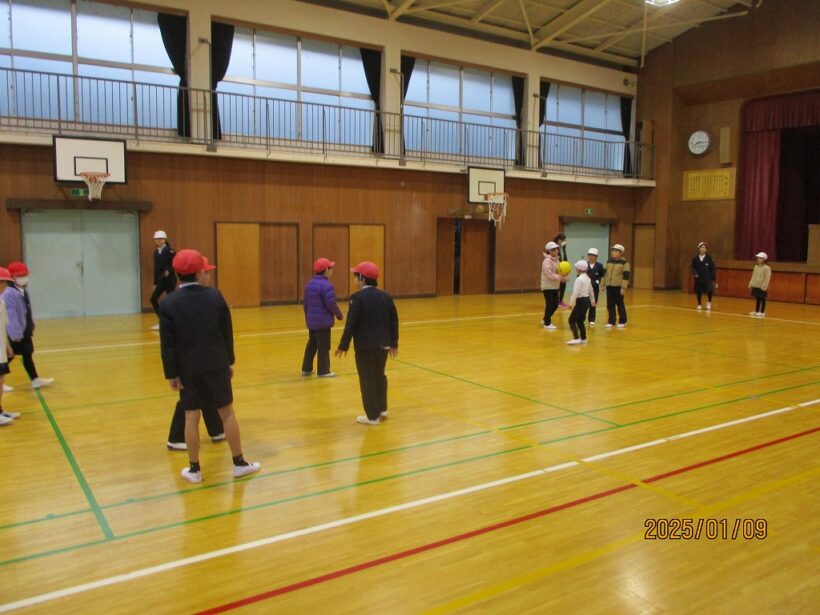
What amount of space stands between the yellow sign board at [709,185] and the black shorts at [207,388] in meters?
20.9

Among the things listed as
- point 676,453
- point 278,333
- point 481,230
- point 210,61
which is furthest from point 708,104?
point 676,453

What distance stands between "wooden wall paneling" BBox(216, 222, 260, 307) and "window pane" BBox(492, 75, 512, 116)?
892 centimetres

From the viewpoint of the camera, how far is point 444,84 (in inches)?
778

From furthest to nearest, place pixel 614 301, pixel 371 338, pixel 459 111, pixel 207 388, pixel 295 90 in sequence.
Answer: pixel 459 111, pixel 295 90, pixel 614 301, pixel 371 338, pixel 207 388

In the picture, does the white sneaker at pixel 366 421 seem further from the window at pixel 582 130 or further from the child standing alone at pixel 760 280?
the window at pixel 582 130

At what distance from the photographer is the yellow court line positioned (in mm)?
3250

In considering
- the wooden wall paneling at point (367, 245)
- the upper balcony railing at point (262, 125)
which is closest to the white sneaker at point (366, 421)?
the upper balcony railing at point (262, 125)

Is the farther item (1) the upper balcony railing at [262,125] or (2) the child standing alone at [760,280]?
(2) the child standing alone at [760,280]

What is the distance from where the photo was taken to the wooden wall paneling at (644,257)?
23203mm

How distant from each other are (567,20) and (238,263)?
12.1m

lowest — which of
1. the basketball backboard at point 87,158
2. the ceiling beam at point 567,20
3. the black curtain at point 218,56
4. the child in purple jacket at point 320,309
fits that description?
the child in purple jacket at point 320,309

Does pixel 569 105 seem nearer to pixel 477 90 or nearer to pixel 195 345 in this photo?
pixel 477 90

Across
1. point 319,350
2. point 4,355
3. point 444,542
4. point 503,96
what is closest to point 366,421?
point 319,350

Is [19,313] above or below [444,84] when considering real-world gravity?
below
